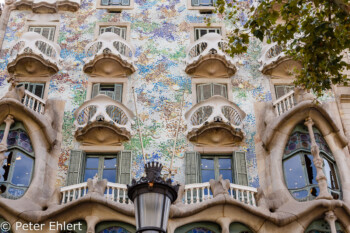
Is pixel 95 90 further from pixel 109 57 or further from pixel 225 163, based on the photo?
pixel 225 163

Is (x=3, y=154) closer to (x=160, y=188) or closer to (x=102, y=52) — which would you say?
(x=102, y=52)

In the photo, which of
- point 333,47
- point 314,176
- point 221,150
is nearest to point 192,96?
point 221,150

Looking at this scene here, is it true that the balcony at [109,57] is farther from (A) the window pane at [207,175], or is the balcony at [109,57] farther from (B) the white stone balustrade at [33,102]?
(A) the window pane at [207,175]

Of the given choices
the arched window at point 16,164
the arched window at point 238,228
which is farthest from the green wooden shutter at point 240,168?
the arched window at point 16,164

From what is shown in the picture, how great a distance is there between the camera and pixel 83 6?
880 inches

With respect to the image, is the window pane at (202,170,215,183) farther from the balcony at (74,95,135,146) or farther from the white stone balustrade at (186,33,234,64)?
the white stone balustrade at (186,33,234,64)

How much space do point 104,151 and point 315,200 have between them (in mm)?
7225

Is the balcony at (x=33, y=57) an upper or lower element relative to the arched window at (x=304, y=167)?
upper

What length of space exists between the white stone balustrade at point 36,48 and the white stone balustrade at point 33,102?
2015 mm

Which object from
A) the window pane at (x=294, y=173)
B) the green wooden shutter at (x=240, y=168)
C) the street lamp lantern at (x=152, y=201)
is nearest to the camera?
the street lamp lantern at (x=152, y=201)

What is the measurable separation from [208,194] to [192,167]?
75.3 inches

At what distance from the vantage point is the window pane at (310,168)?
16.0 meters

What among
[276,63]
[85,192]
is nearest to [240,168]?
[276,63]

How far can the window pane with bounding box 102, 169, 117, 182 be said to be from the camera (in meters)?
17.1
